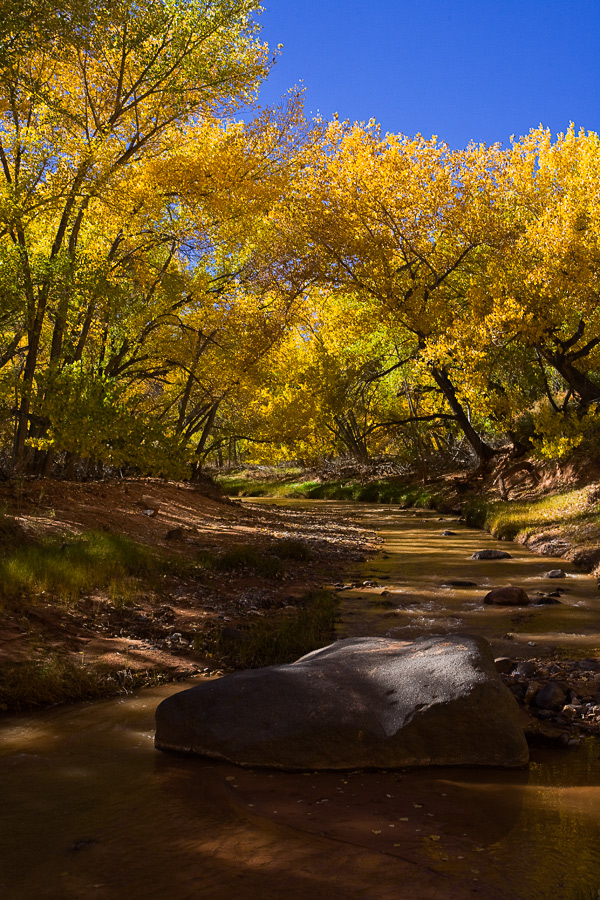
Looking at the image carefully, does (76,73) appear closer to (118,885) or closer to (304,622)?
(304,622)

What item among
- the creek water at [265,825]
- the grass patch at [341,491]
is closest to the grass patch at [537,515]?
the grass patch at [341,491]

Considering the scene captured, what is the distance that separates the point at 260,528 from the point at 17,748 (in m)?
12.5

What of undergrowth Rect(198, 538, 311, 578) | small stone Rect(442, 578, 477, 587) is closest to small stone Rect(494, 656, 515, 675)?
small stone Rect(442, 578, 477, 587)

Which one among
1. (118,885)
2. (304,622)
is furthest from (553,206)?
(118,885)

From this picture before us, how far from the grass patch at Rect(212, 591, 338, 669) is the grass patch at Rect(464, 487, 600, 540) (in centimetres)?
790

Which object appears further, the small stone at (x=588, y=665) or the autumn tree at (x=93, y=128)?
the autumn tree at (x=93, y=128)

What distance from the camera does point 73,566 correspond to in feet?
28.4

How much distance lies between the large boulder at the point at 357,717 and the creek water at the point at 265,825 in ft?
0.41

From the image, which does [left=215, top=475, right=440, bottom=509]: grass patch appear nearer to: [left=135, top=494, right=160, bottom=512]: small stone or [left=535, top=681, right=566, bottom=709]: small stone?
[left=135, top=494, right=160, bottom=512]: small stone

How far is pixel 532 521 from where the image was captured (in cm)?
1606

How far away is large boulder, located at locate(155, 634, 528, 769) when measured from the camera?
4422 mm

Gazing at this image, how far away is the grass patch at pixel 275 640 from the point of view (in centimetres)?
683

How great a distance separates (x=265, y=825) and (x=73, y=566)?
19.2 feet

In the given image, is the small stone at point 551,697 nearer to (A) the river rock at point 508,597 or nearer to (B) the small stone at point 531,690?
(B) the small stone at point 531,690
